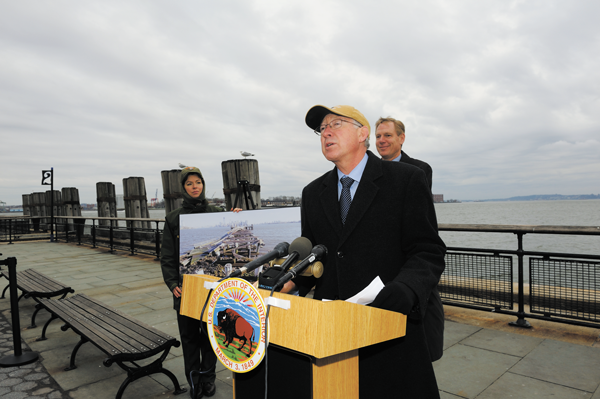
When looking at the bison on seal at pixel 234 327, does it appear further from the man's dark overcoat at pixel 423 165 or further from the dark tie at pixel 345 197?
the man's dark overcoat at pixel 423 165

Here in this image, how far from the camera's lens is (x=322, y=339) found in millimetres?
1257

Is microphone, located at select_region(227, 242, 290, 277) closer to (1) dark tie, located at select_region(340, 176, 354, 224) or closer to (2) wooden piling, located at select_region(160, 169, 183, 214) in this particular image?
(1) dark tie, located at select_region(340, 176, 354, 224)

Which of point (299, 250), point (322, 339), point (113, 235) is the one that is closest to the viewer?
point (322, 339)

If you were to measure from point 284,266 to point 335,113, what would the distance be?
0.87 metres

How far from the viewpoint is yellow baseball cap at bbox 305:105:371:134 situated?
197 cm

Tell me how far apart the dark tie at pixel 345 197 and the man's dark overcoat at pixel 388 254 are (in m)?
0.04

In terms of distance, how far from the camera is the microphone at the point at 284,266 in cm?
147

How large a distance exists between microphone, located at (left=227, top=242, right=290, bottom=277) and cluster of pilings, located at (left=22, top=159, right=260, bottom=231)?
2.16m

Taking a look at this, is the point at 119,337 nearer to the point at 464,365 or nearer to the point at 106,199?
the point at 464,365

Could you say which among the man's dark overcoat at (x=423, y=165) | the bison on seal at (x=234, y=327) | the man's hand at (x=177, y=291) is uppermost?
the man's dark overcoat at (x=423, y=165)

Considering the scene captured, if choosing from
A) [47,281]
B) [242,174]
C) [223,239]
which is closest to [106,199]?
[47,281]

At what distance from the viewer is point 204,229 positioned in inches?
128

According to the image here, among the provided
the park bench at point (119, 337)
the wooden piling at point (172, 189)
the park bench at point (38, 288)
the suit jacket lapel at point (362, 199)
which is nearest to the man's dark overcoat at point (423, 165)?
the suit jacket lapel at point (362, 199)

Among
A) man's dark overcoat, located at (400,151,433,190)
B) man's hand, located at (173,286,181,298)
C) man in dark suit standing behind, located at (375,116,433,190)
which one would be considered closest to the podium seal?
man's hand, located at (173,286,181,298)
